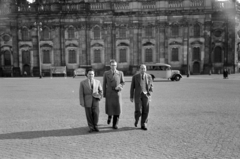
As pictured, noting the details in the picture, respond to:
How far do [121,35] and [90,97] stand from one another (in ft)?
119

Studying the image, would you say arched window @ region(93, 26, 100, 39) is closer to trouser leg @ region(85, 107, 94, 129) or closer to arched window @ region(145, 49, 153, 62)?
arched window @ region(145, 49, 153, 62)

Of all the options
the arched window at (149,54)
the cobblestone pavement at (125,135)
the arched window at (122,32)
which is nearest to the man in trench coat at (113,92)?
the cobblestone pavement at (125,135)

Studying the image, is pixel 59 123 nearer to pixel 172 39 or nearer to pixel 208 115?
pixel 208 115

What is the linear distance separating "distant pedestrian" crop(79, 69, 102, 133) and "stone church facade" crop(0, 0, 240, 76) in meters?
35.1

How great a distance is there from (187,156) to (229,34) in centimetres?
3995

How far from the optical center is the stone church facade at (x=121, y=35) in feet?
137

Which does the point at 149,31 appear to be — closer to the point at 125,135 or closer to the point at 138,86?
the point at 138,86

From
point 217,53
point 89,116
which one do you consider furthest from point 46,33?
point 89,116

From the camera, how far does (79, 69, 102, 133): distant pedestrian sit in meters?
7.73

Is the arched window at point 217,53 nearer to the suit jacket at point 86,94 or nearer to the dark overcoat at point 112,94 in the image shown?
the dark overcoat at point 112,94

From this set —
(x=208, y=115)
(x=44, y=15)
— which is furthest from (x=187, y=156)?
(x=44, y=15)

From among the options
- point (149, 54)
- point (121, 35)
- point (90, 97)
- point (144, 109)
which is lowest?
point (144, 109)

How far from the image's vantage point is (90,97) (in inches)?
305

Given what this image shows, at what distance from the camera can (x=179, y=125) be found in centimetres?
846
